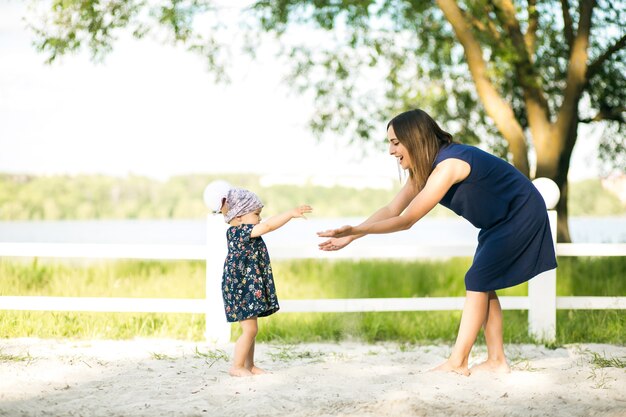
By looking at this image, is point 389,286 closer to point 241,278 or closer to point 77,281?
point 77,281

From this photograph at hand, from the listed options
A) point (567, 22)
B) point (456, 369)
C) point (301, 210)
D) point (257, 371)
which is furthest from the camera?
point (567, 22)

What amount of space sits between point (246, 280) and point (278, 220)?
0.54 metres

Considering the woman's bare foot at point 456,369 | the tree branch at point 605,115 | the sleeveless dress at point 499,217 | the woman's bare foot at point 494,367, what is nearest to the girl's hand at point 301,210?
the sleeveless dress at point 499,217

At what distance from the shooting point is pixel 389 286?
8617mm

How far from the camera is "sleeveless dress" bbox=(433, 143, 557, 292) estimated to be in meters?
4.56

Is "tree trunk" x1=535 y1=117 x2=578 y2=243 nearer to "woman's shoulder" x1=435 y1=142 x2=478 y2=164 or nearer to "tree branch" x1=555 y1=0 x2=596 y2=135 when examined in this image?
"tree branch" x1=555 y1=0 x2=596 y2=135

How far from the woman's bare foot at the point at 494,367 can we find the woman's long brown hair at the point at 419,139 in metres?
1.26

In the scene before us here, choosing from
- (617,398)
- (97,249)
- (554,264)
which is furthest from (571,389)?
(97,249)

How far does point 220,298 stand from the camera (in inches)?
252

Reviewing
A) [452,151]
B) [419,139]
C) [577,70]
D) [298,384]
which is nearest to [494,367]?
[298,384]

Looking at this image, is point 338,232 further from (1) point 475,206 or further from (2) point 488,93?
(2) point 488,93

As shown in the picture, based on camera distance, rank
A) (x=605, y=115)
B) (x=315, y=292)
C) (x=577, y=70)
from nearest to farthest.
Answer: (x=315, y=292) < (x=577, y=70) < (x=605, y=115)

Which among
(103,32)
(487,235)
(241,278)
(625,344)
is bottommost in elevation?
(625,344)

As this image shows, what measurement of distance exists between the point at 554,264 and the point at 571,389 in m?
0.73
